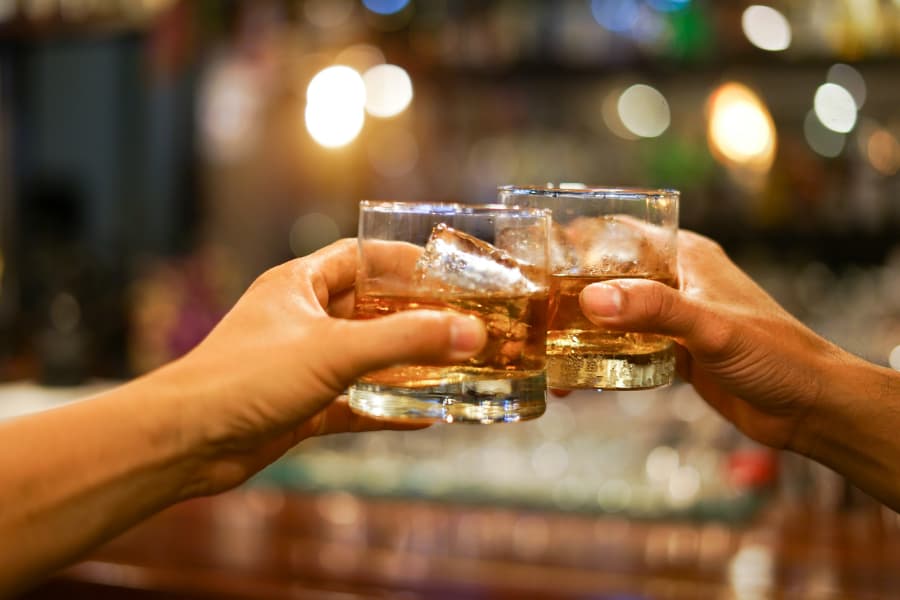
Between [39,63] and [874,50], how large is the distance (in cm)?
474

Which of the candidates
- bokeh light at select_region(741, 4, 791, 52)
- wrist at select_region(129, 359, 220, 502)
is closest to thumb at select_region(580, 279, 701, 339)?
wrist at select_region(129, 359, 220, 502)

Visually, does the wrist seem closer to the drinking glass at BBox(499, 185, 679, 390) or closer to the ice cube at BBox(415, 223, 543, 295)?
the ice cube at BBox(415, 223, 543, 295)

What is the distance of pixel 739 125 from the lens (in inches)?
160

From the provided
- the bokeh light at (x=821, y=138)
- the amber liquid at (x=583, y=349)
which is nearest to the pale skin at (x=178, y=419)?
the amber liquid at (x=583, y=349)

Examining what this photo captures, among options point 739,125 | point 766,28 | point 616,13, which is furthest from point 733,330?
point 616,13

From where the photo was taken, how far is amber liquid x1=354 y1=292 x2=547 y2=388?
1.09 meters

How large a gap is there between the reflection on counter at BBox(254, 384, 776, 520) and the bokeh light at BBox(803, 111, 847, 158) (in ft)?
5.61

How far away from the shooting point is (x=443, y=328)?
100cm

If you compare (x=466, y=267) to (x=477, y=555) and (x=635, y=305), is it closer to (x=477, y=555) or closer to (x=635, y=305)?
(x=635, y=305)

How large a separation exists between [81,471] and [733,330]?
72 cm

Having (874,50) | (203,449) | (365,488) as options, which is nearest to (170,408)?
(203,449)

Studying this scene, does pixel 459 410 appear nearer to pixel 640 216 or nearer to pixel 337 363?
pixel 337 363

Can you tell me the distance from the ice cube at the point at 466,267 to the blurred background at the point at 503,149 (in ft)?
5.41

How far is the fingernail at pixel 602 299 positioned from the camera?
116 cm
